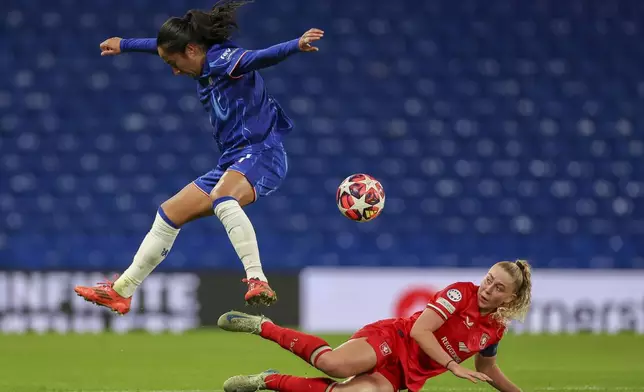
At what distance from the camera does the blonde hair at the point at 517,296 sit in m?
4.71

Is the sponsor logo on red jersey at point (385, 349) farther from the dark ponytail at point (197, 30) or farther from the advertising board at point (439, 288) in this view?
the advertising board at point (439, 288)

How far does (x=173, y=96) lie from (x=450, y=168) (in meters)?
3.10

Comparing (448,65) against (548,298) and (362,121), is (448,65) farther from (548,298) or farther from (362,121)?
(548,298)

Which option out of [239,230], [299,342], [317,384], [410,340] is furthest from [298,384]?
[239,230]

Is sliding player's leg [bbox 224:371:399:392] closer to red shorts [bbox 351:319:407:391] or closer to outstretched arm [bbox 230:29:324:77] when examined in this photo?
red shorts [bbox 351:319:407:391]

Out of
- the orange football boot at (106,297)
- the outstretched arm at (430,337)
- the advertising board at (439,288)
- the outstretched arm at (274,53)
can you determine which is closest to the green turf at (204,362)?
the advertising board at (439,288)

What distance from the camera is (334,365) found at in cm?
460

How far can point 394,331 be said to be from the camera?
4789 mm

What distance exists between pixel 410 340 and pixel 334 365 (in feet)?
1.25

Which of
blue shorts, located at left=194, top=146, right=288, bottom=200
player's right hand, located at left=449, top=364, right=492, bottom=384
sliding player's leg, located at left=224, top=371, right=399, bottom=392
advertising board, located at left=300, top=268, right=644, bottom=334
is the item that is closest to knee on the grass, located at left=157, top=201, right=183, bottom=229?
blue shorts, located at left=194, top=146, right=288, bottom=200

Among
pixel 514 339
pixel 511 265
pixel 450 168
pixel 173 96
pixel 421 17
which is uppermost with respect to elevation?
pixel 421 17

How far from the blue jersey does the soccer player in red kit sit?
921 mm

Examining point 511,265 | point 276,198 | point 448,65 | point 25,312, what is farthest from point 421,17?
point 511,265

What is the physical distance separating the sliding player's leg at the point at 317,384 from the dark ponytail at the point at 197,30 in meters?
1.61
